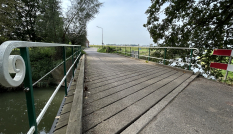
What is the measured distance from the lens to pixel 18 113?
7.28 m

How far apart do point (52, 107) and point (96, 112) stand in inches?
306

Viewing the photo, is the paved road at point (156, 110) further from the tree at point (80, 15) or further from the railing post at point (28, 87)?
the tree at point (80, 15)

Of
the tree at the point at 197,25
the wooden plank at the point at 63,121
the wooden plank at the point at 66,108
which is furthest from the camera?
the tree at the point at 197,25

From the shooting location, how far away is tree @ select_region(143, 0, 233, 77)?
18.1ft

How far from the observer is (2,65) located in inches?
18.6

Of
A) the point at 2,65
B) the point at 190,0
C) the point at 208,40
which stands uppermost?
the point at 190,0

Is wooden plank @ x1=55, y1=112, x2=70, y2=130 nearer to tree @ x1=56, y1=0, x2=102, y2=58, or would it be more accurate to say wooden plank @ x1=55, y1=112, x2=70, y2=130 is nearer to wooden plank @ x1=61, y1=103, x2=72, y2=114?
wooden plank @ x1=61, y1=103, x2=72, y2=114

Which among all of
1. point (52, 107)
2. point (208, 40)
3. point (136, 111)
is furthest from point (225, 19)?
point (52, 107)

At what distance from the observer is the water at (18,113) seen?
599cm

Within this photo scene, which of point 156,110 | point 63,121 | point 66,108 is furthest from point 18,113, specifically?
point 156,110

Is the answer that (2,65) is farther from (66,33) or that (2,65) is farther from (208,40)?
(66,33)

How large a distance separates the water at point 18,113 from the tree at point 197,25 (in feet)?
25.9

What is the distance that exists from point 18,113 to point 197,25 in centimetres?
1154

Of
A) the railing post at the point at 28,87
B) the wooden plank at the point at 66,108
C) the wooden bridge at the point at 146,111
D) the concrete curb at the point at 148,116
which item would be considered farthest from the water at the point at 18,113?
the railing post at the point at 28,87
